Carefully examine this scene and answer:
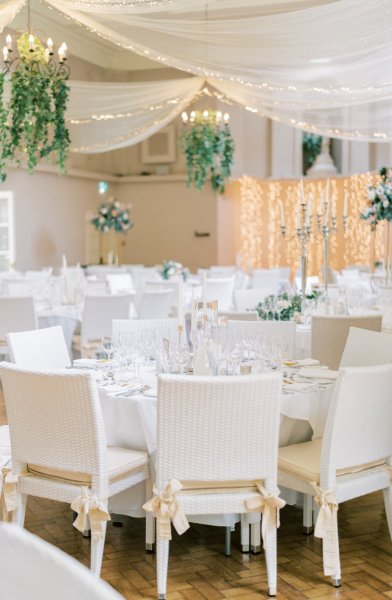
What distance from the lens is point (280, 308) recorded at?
6176mm

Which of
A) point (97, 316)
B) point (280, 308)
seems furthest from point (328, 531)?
point (97, 316)

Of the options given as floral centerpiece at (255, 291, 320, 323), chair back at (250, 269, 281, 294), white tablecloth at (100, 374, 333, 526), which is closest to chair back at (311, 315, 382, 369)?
floral centerpiece at (255, 291, 320, 323)

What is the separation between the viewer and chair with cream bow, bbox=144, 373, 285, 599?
10.2ft

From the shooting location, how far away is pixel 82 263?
51.0 feet

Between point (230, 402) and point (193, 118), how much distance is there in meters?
8.64

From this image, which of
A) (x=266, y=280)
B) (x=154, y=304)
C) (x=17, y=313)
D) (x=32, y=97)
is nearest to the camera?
(x=32, y=97)

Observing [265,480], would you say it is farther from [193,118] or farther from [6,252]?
[6,252]

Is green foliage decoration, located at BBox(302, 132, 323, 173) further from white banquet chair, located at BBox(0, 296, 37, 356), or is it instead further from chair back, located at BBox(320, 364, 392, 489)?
chair back, located at BBox(320, 364, 392, 489)

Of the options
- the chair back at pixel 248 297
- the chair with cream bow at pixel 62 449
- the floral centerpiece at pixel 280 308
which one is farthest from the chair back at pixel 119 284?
the chair with cream bow at pixel 62 449

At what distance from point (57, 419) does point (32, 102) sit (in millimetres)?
3756

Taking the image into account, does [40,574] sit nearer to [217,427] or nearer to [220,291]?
[217,427]

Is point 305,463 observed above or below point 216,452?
below

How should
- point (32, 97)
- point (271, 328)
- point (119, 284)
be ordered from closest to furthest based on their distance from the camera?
point (271, 328), point (32, 97), point (119, 284)

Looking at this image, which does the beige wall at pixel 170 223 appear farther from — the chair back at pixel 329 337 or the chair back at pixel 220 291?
the chair back at pixel 329 337
